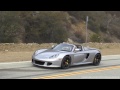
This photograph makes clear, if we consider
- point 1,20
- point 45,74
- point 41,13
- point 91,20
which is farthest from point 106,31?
point 45,74

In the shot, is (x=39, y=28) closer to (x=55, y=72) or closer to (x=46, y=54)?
(x=46, y=54)

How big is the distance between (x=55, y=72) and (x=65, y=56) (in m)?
1.34

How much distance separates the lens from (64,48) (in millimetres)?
16094

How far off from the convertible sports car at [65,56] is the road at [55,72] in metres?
0.27

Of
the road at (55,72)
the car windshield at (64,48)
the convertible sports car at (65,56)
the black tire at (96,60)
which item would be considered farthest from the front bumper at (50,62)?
the black tire at (96,60)

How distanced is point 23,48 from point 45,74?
10832 millimetres

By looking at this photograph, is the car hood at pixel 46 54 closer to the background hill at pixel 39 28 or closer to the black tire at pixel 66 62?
the black tire at pixel 66 62

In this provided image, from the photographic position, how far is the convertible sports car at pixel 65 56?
14.7m

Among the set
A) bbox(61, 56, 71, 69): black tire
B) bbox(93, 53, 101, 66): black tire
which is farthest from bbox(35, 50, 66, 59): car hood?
bbox(93, 53, 101, 66): black tire

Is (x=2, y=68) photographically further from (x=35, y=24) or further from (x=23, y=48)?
(x=35, y=24)

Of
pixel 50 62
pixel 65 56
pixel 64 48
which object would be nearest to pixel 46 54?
pixel 50 62

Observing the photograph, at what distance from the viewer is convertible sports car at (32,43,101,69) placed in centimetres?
1470

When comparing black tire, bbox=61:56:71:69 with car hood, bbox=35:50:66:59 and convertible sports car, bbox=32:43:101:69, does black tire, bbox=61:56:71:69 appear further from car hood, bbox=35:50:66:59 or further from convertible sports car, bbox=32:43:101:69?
car hood, bbox=35:50:66:59

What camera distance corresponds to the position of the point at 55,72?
551 inches
